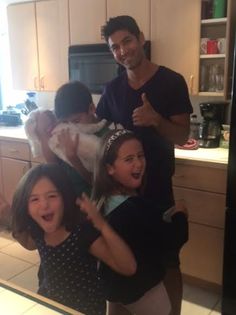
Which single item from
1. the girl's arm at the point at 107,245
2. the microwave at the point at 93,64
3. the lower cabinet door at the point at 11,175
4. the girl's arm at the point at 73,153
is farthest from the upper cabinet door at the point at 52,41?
the girl's arm at the point at 107,245

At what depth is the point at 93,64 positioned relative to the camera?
5.11 feet

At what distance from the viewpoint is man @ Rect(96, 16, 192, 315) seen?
72 cm

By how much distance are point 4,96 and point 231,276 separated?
1.11 metres

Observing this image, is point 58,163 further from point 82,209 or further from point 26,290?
point 26,290

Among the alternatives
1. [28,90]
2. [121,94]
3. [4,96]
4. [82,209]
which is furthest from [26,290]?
[28,90]

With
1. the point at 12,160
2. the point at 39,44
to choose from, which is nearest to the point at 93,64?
the point at 39,44

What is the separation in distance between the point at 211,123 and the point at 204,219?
39cm

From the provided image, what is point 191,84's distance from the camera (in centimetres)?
151

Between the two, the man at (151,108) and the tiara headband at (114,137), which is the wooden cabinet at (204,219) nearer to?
the man at (151,108)

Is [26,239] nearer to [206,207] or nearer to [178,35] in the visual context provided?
[206,207]

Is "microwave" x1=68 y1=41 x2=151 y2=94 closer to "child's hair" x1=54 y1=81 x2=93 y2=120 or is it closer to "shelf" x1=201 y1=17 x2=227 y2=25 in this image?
"shelf" x1=201 y1=17 x2=227 y2=25

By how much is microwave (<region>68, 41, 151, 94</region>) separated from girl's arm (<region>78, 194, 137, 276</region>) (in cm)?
72

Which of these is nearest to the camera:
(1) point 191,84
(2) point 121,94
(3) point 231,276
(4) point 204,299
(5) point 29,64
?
(2) point 121,94

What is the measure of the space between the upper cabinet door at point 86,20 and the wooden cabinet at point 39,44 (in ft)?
0.16
